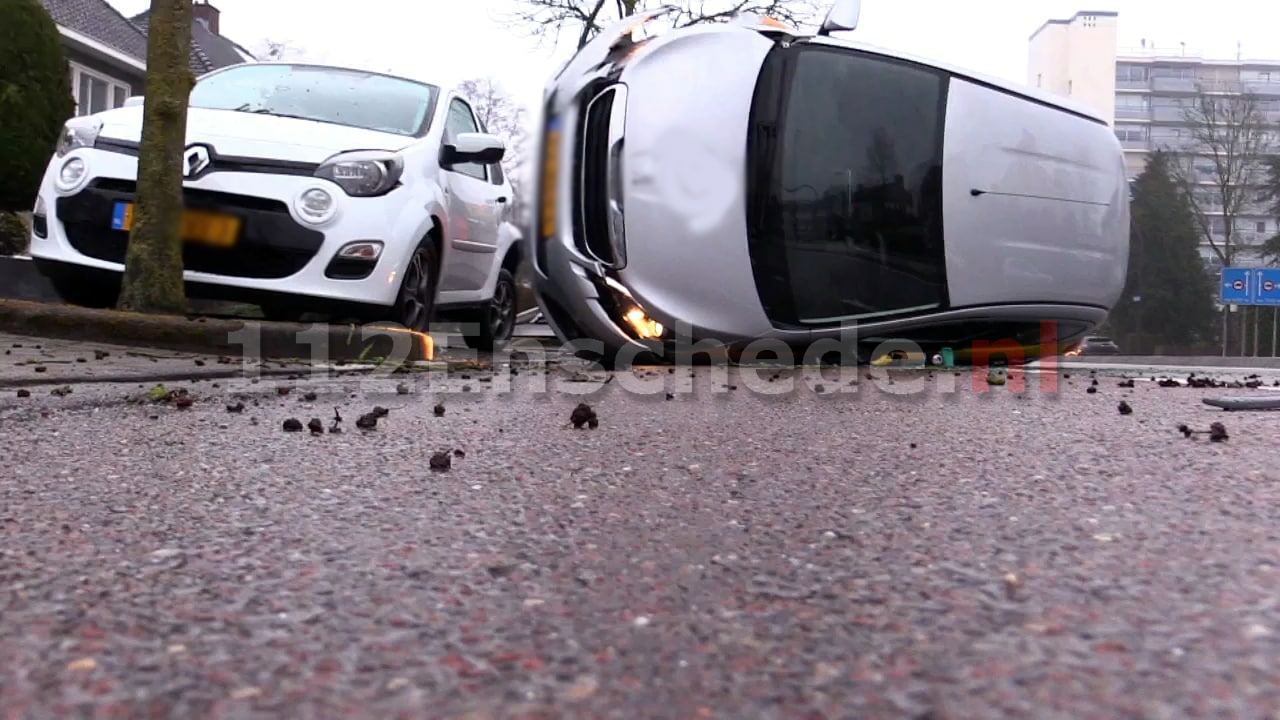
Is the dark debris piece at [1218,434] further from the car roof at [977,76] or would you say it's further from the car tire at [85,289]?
the car tire at [85,289]

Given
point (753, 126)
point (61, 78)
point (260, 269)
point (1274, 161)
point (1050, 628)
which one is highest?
point (1274, 161)

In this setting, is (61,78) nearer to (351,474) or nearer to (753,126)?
(753,126)

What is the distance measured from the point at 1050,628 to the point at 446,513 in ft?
4.06

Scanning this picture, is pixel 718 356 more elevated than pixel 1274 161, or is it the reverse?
pixel 1274 161

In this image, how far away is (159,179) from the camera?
6945 mm

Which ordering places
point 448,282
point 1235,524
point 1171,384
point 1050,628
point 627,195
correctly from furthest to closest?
point 448,282
point 1171,384
point 627,195
point 1235,524
point 1050,628

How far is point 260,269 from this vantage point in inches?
276

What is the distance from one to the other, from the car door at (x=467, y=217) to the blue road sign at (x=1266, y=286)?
35697mm

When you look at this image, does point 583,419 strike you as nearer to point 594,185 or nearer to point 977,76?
point 594,185

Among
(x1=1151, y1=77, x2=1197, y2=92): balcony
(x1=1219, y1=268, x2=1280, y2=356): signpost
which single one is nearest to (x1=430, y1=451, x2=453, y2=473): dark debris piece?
(x1=1219, y1=268, x2=1280, y2=356): signpost

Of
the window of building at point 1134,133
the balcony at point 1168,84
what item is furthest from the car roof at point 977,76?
the balcony at point 1168,84

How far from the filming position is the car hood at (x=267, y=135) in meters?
6.95

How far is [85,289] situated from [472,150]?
8.17 ft

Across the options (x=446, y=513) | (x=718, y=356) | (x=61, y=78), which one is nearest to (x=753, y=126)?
(x=718, y=356)
